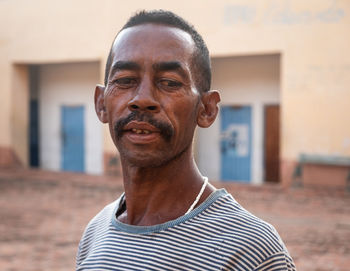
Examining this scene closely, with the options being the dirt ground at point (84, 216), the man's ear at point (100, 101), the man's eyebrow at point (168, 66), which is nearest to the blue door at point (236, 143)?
the dirt ground at point (84, 216)

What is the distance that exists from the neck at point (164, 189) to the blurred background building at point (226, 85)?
12.4m

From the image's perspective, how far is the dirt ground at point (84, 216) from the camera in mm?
6762

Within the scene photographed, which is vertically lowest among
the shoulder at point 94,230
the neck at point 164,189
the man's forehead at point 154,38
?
the shoulder at point 94,230

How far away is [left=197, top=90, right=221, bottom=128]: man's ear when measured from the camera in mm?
1485

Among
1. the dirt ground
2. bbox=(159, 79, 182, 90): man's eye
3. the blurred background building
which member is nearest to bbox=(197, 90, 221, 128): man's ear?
bbox=(159, 79, 182, 90): man's eye

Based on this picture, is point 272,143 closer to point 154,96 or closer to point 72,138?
point 72,138

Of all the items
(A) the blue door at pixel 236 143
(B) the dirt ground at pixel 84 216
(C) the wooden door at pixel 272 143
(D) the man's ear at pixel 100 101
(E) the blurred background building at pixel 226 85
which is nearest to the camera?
(D) the man's ear at pixel 100 101

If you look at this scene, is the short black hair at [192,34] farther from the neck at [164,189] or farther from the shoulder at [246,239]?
the shoulder at [246,239]

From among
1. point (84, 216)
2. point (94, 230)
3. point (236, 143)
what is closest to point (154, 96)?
point (94, 230)

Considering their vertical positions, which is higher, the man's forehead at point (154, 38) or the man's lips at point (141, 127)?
the man's forehead at point (154, 38)

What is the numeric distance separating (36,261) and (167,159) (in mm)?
5614

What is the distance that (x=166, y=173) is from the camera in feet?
4.79

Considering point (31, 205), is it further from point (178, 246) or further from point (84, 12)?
point (178, 246)

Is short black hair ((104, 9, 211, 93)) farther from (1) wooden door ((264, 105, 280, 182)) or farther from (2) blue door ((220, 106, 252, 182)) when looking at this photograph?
(2) blue door ((220, 106, 252, 182))
